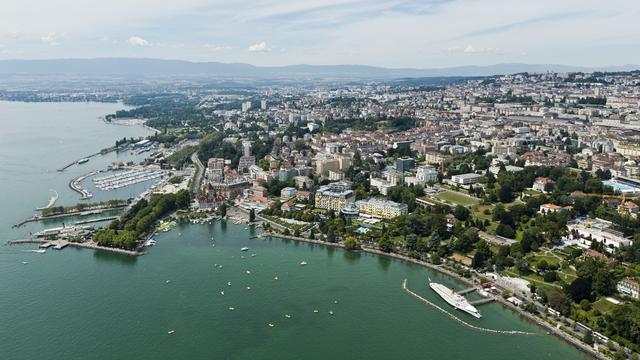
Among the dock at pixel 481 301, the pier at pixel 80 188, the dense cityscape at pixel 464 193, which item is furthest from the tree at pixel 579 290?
the pier at pixel 80 188

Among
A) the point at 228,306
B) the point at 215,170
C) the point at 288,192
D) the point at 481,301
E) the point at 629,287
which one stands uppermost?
the point at 215,170

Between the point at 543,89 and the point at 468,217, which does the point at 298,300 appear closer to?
the point at 468,217

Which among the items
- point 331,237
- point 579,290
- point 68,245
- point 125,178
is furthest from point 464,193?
point 125,178

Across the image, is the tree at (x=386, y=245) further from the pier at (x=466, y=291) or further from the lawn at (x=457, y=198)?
the lawn at (x=457, y=198)

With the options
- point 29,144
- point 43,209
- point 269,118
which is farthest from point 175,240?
point 269,118

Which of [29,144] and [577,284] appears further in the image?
[29,144]

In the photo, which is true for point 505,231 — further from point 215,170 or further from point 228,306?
point 215,170
